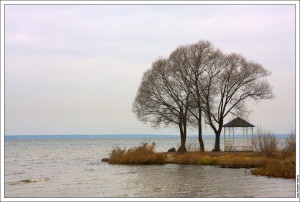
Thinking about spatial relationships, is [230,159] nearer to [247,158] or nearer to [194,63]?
[247,158]

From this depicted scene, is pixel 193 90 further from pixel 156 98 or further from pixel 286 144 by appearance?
pixel 286 144

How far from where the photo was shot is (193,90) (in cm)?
4650

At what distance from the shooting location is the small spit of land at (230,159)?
97.4 ft

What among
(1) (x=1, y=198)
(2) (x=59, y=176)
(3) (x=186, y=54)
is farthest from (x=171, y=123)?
(1) (x=1, y=198)

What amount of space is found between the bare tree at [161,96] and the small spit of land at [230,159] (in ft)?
18.8

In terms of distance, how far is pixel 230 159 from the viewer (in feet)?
119

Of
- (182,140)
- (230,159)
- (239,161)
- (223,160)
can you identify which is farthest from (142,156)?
(239,161)

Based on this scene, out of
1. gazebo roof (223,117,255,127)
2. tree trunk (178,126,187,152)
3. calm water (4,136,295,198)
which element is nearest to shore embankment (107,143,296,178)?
calm water (4,136,295,198)

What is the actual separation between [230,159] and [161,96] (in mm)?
12549

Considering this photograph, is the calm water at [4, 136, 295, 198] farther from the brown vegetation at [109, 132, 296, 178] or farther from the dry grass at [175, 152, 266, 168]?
the dry grass at [175, 152, 266, 168]

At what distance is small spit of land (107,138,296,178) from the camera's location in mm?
29688

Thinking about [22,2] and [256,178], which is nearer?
[22,2]

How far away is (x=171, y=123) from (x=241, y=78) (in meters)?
8.46

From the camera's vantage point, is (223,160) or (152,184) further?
(223,160)
